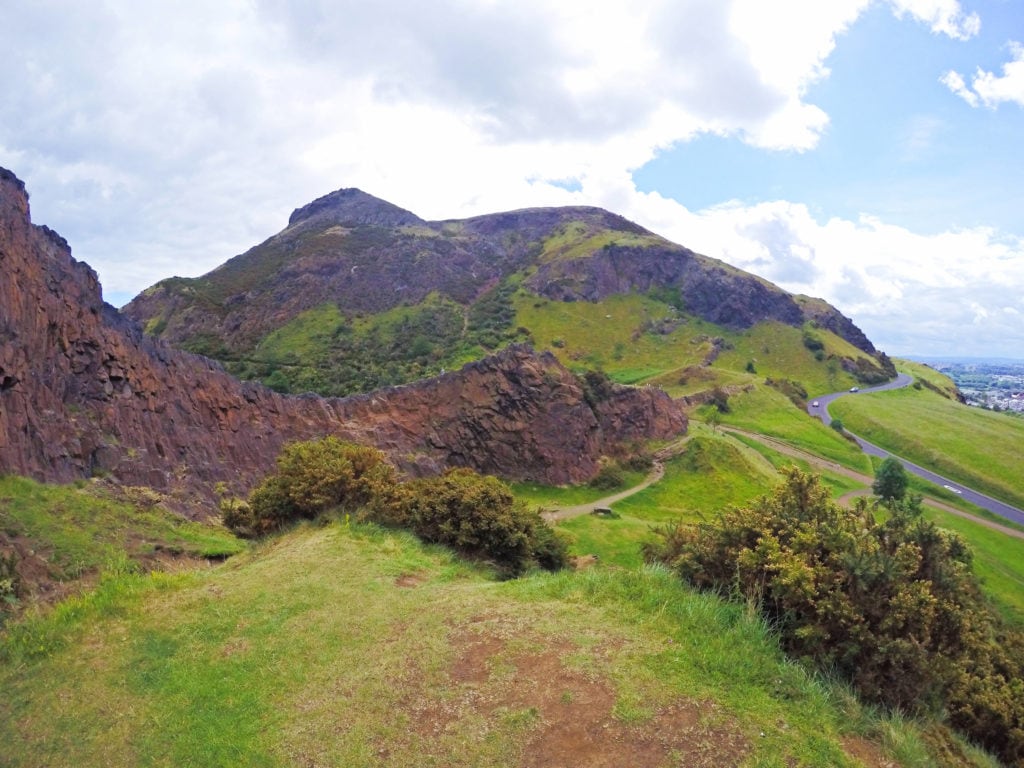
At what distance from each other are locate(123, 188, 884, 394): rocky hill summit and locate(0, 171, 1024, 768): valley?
5115 cm

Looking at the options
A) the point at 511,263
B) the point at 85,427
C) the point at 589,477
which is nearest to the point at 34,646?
the point at 85,427

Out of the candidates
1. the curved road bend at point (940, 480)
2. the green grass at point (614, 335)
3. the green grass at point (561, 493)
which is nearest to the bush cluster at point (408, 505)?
the green grass at point (561, 493)

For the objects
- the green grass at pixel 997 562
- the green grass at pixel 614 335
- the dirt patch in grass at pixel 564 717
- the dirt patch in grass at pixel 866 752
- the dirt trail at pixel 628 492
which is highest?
the green grass at pixel 614 335

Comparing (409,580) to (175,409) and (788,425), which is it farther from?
(788,425)

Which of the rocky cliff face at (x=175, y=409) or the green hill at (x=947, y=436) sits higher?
the rocky cliff face at (x=175, y=409)

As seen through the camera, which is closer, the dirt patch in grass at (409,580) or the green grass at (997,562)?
the dirt patch in grass at (409,580)

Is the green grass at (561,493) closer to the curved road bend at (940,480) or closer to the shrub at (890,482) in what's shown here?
the shrub at (890,482)

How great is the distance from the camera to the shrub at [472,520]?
18500mm

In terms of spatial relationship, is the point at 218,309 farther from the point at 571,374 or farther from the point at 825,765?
the point at 825,765

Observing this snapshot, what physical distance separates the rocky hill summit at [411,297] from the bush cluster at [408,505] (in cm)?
7844

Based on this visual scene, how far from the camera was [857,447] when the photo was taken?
77.9m

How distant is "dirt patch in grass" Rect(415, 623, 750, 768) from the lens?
729 cm

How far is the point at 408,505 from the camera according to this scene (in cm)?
1891

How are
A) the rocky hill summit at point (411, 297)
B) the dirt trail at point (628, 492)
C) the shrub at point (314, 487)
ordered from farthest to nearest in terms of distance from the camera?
the rocky hill summit at point (411, 297) < the dirt trail at point (628, 492) < the shrub at point (314, 487)
